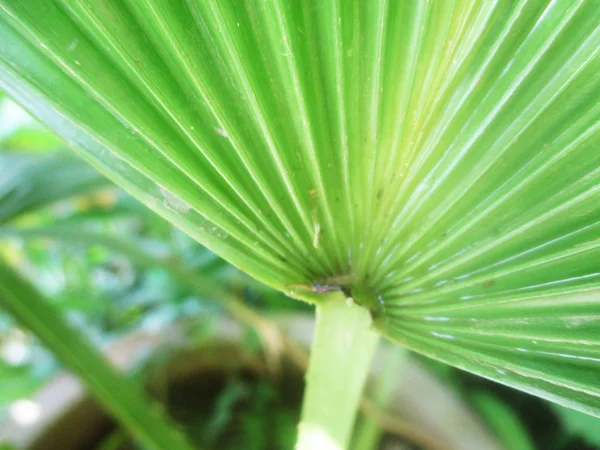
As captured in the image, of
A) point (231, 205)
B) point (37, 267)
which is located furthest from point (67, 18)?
point (37, 267)

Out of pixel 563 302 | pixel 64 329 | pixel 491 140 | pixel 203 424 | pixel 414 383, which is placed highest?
pixel 491 140

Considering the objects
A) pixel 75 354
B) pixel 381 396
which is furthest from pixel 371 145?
pixel 381 396

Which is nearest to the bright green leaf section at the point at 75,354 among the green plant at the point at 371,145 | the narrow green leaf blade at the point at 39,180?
the narrow green leaf blade at the point at 39,180

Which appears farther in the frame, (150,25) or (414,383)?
(414,383)

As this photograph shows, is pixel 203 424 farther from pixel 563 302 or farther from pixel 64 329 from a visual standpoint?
pixel 563 302

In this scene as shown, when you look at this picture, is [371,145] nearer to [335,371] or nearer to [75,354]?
[335,371]

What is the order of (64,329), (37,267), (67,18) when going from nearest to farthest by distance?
(67,18) < (64,329) < (37,267)
